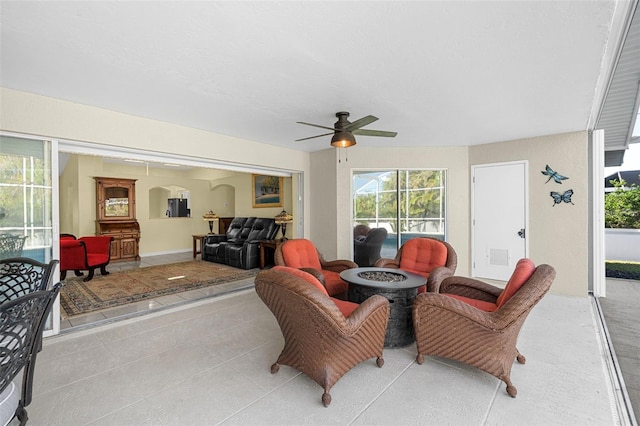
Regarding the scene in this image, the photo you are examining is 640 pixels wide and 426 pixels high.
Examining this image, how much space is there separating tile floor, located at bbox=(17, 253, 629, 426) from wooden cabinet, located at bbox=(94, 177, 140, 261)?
15.5ft

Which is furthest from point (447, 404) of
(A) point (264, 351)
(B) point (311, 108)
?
(B) point (311, 108)

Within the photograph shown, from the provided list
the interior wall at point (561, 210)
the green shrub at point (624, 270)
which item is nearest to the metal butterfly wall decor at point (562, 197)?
the interior wall at point (561, 210)

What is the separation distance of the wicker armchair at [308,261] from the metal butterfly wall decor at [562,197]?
11.0 ft

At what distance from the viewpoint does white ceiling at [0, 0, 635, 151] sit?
5.82 feet

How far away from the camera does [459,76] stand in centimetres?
262

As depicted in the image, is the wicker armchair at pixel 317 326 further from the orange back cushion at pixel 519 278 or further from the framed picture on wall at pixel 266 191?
the framed picture on wall at pixel 266 191

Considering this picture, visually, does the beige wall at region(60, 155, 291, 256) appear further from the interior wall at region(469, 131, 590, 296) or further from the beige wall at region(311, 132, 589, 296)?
the interior wall at region(469, 131, 590, 296)

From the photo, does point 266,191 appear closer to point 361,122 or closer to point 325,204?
point 325,204

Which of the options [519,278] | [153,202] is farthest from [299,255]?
[153,202]

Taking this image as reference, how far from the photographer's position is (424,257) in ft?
13.1

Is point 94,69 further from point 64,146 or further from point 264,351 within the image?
point 264,351

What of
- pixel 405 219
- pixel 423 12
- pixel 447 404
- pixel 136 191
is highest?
pixel 423 12

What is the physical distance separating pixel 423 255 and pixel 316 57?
2.87 m

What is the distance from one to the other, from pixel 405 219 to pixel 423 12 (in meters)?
4.16
